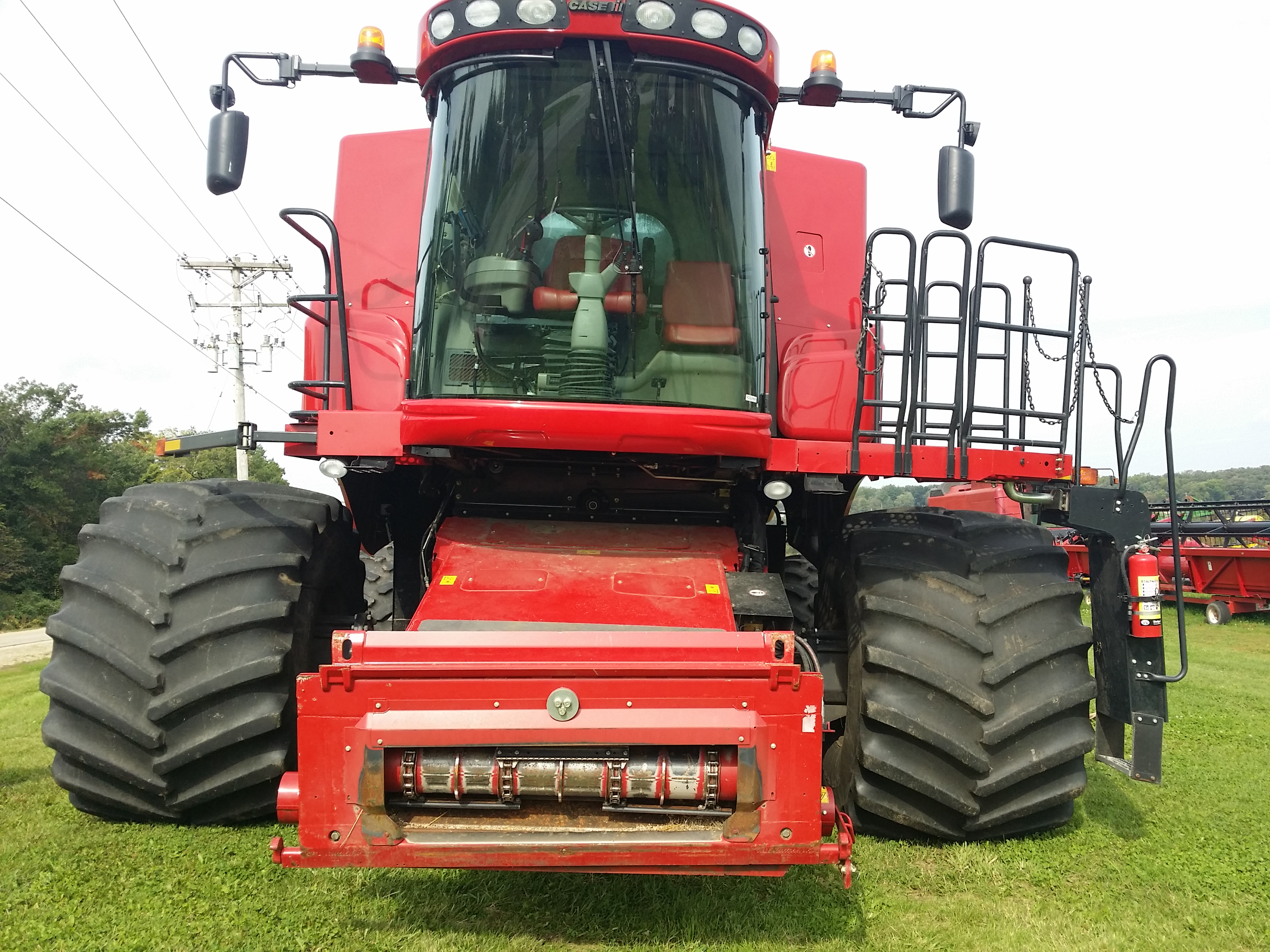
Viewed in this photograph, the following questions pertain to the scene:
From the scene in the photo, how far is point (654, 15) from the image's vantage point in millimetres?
3857

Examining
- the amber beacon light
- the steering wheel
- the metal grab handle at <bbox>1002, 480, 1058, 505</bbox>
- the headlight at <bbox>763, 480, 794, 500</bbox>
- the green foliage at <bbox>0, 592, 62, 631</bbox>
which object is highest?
the amber beacon light

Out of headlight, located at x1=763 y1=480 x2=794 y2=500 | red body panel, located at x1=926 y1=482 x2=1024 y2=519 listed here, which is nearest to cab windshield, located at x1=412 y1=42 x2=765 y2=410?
headlight, located at x1=763 y1=480 x2=794 y2=500

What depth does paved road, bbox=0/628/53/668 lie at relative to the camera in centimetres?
1845

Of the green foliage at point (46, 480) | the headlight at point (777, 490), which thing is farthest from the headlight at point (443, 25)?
the green foliage at point (46, 480)

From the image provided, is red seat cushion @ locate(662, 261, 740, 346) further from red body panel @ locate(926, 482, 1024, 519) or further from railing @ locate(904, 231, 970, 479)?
red body panel @ locate(926, 482, 1024, 519)

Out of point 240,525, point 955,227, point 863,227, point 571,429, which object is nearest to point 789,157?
point 863,227

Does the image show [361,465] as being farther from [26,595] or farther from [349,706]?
[26,595]

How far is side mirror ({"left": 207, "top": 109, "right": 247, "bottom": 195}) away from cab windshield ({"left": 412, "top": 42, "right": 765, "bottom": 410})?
0.92m

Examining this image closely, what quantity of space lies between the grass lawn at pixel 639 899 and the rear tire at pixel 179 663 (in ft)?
0.93

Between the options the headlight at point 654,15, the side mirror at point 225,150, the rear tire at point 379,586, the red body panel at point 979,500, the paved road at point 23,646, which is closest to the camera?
the headlight at point 654,15

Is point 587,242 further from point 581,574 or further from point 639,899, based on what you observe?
point 639,899

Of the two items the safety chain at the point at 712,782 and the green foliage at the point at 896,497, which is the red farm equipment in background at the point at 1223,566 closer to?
the green foliage at the point at 896,497

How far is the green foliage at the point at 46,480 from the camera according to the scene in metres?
31.0

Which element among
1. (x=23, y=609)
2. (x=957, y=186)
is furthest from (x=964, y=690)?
(x=23, y=609)
